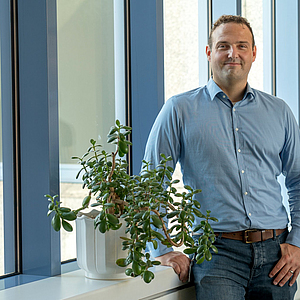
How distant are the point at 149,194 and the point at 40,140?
50cm

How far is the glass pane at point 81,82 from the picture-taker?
2.11 m

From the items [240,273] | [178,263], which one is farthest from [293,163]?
[178,263]

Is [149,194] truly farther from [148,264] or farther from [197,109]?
[197,109]

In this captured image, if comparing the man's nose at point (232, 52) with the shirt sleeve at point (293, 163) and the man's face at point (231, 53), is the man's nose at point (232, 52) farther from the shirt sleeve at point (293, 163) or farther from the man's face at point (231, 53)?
the shirt sleeve at point (293, 163)

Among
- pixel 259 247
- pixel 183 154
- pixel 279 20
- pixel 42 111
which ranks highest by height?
pixel 279 20

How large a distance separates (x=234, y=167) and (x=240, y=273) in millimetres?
427

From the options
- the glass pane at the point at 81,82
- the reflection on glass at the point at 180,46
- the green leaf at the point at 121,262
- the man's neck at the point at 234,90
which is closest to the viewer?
the green leaf at the point at 121,262

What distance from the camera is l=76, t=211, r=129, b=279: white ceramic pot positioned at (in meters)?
1.58

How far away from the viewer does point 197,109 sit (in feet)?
6.31

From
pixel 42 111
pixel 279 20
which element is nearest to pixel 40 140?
pixel 42 111

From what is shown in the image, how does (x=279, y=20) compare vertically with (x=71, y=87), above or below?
above

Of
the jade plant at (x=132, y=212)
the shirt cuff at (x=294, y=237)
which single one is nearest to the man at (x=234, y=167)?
the shirt cuff at (x=294, y=237)

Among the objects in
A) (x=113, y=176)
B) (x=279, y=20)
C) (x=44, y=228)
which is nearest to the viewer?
(x=113, y=176)

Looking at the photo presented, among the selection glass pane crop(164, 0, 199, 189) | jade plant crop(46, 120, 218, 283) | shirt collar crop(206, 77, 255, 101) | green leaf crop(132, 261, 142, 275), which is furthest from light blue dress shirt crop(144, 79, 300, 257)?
glass pane crop(164, 0, 199, 189)
